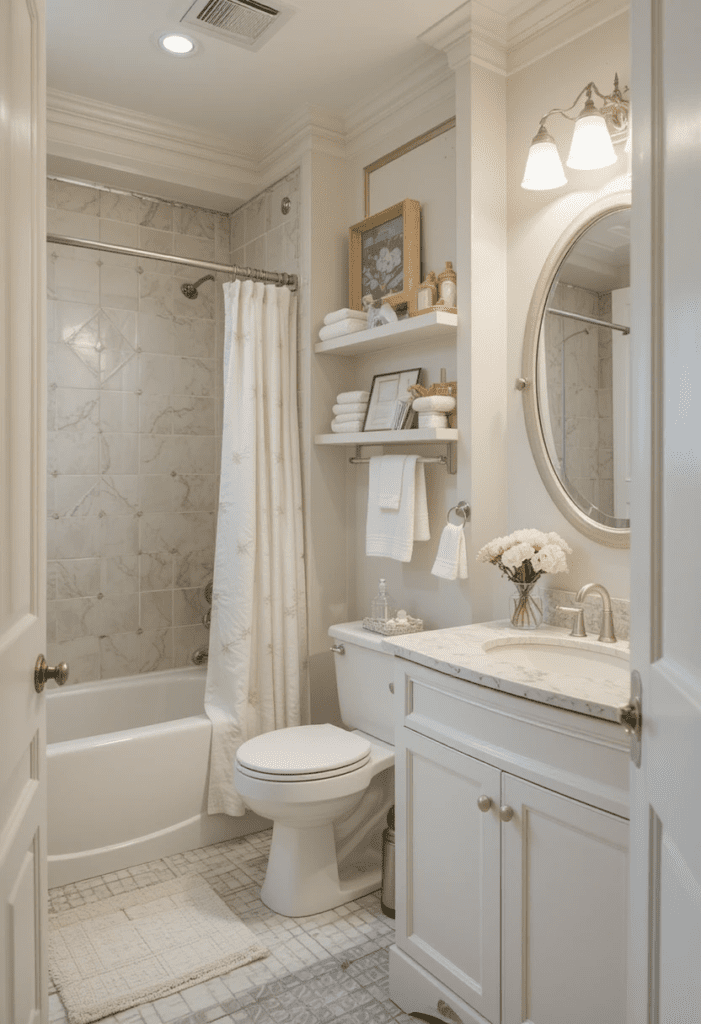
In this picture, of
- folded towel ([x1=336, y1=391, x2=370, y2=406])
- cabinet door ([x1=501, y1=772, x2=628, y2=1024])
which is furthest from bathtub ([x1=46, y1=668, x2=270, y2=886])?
cabinet door ([x1=501, y1=772, x2=628, y2=1024])

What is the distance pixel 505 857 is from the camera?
5.06ft

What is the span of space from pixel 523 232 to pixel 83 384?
1946mm

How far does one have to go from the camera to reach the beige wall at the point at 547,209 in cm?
202

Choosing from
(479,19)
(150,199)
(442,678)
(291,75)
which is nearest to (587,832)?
(442,678)

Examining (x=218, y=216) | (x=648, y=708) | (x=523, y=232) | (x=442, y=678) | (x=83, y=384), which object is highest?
(x=218, y=216)

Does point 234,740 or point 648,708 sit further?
point 234,740

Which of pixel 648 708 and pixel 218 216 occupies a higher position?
pixel 218 216

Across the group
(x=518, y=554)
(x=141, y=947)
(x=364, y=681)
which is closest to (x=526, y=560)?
(x=518, y=554)

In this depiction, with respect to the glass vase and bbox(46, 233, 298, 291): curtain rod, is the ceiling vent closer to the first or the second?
bbox(46, 233, 298, 291): curtain rod

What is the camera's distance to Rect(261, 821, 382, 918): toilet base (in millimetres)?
2232

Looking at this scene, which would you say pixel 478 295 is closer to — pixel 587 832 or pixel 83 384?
pixel 587 832

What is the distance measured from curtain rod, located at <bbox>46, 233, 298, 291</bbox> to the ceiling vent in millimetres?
724

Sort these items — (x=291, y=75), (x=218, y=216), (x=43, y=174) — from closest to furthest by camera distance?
(x=43, y=174) → (x=291, y=75) → (x=218, y=216)

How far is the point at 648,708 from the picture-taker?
0.94 m
